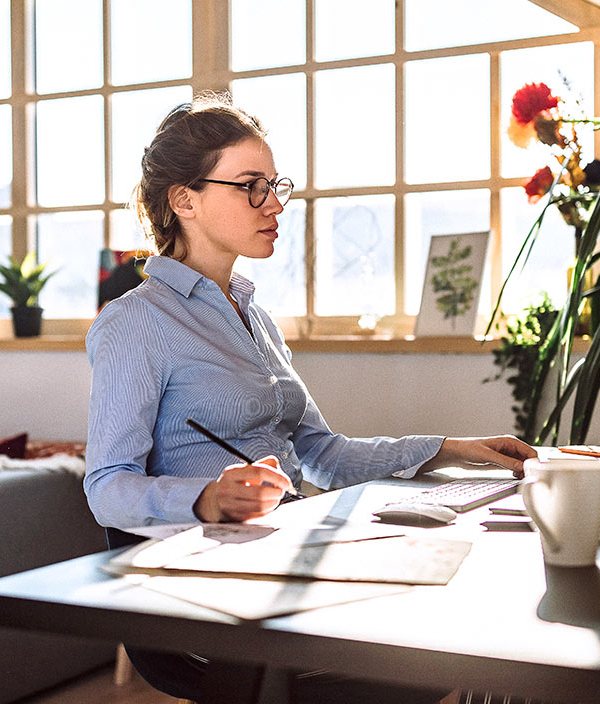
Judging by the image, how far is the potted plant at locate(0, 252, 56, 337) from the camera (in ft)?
13.3

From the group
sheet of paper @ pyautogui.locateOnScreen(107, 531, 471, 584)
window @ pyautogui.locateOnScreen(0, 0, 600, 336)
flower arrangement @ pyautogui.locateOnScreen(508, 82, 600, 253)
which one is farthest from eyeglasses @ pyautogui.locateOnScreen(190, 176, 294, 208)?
window @ pyautogui.locateOnScreen(0, 0, 600, 336)

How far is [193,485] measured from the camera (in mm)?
1341

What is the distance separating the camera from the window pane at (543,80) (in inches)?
128

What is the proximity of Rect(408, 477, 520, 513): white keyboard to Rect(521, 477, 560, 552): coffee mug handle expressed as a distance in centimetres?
30

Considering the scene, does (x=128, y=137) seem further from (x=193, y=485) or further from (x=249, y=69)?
(x=193, y=485)

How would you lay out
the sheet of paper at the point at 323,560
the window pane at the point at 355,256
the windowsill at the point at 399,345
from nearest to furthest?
1. the sheet of paper at the point at 323,560
2. the windowsill at the point at 399,345
3. the window pane at the point at 355,256

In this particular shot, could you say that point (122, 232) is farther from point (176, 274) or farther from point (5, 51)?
point (176, 274)

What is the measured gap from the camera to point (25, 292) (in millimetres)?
4086

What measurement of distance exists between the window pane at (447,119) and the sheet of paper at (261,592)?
271cm

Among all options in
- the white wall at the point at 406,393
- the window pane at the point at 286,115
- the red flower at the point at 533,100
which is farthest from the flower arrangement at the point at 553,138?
the window pane at the point at 286,115

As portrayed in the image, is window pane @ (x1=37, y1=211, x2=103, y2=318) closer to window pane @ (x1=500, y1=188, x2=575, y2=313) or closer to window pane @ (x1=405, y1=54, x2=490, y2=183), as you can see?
window pane @ (x1=405, y1=54, x2=490, y2=183)

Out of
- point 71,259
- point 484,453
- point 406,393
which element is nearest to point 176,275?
point 484,453

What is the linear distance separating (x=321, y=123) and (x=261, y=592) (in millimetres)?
2975

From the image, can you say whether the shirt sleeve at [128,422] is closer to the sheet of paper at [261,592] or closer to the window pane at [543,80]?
the sheet of paper at [261,592]
